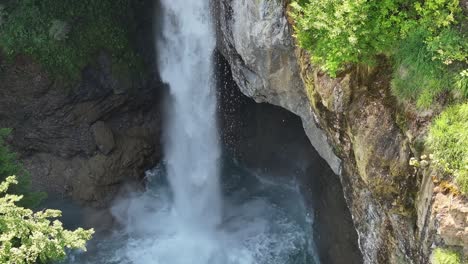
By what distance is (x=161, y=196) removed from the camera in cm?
1605

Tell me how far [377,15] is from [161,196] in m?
11.2

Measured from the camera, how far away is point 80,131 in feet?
51.7

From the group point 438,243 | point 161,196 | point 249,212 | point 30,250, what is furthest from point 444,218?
point 161,196

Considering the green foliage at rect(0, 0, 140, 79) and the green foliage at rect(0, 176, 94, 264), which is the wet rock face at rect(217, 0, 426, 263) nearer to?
the green foliage at rect(0, 176, 94, 264)

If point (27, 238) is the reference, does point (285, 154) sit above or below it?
above

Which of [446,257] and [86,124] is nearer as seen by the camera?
[446,257]

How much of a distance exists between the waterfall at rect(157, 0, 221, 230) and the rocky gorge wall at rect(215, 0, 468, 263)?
167 inches

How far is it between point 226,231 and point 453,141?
9.47m

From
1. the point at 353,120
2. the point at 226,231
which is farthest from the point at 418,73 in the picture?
the point at 226,231

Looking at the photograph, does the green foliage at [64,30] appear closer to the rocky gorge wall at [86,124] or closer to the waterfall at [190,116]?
the rocky gorge wall at [86,124]

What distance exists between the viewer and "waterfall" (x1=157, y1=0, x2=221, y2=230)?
46.0 ft

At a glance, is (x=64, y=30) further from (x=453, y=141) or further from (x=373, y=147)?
(x=453, y=141)

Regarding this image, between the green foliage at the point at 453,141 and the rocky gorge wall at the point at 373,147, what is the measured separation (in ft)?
0.96

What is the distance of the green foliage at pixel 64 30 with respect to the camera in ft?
48.0
